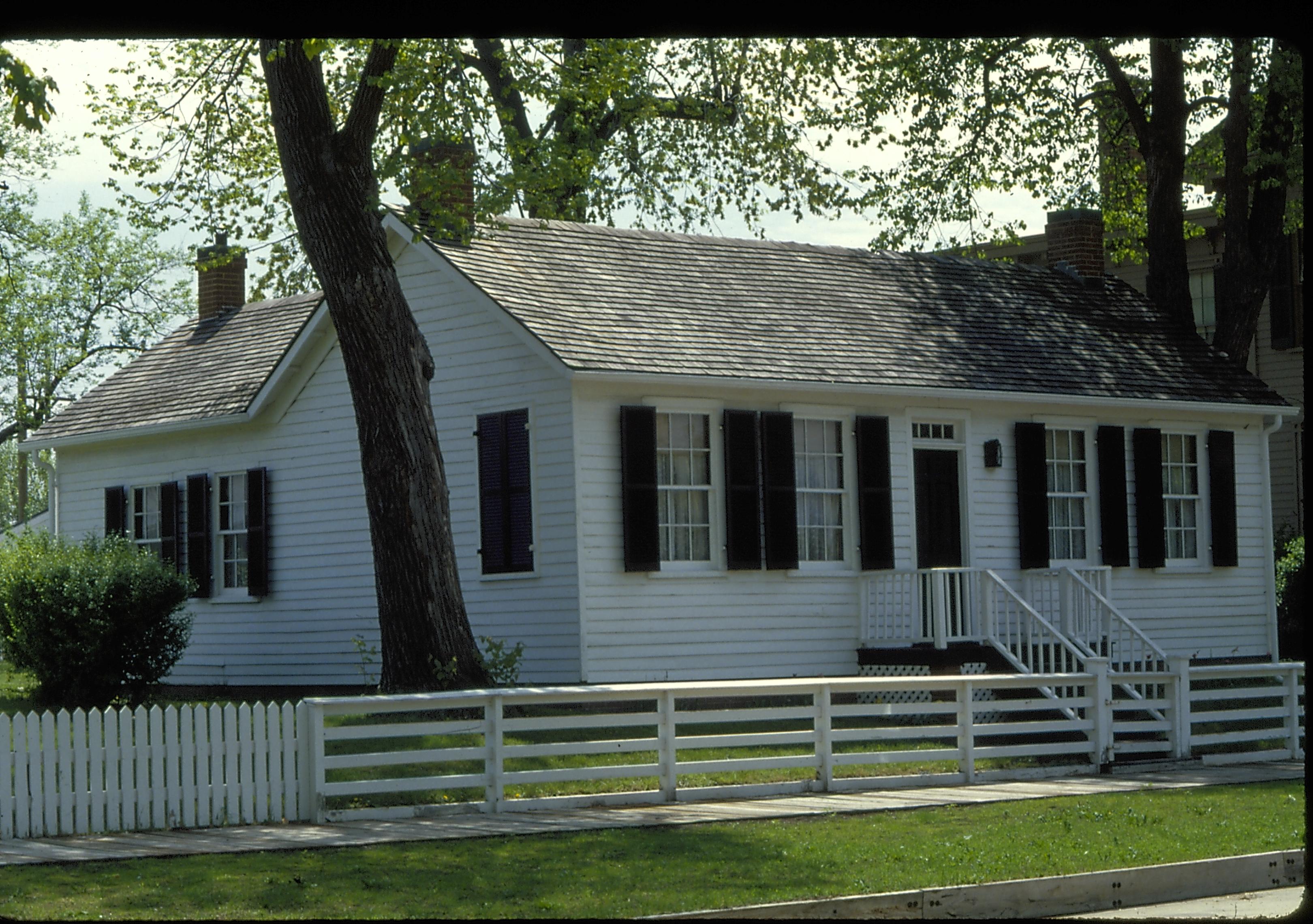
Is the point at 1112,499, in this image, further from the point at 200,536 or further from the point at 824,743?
the point at 200,536

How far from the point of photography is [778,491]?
21.0 meters

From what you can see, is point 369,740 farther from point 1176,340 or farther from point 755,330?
point 1176,340

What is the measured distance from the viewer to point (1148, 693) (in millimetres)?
21641

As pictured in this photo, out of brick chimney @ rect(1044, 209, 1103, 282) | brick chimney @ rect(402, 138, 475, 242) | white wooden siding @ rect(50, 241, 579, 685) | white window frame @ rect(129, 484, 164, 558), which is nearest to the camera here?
brick chimney @ rect(402, 138, 475, 242)

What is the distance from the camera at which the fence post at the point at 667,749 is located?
1432 centimetres

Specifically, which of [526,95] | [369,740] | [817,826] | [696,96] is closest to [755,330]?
[526,95]

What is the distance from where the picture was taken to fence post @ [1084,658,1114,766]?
16.7 metres

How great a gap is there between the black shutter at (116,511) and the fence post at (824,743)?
15.1 metres

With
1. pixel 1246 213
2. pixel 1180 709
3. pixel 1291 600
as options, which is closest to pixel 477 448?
pixel 1180 709

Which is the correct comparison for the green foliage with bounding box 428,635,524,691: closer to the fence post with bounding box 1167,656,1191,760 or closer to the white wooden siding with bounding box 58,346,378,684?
the white wooden siding with bounding box 58,346,378,684

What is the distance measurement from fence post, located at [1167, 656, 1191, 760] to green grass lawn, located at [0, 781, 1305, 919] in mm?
4230

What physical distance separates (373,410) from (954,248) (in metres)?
17.5

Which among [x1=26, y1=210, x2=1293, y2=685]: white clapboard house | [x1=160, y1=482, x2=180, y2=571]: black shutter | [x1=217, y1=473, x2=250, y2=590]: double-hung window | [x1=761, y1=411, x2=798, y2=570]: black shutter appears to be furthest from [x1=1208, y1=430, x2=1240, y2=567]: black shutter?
[x1=160, y1=482, x2=180, y2=571]: black shutter

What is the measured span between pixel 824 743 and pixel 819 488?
6991 mm
